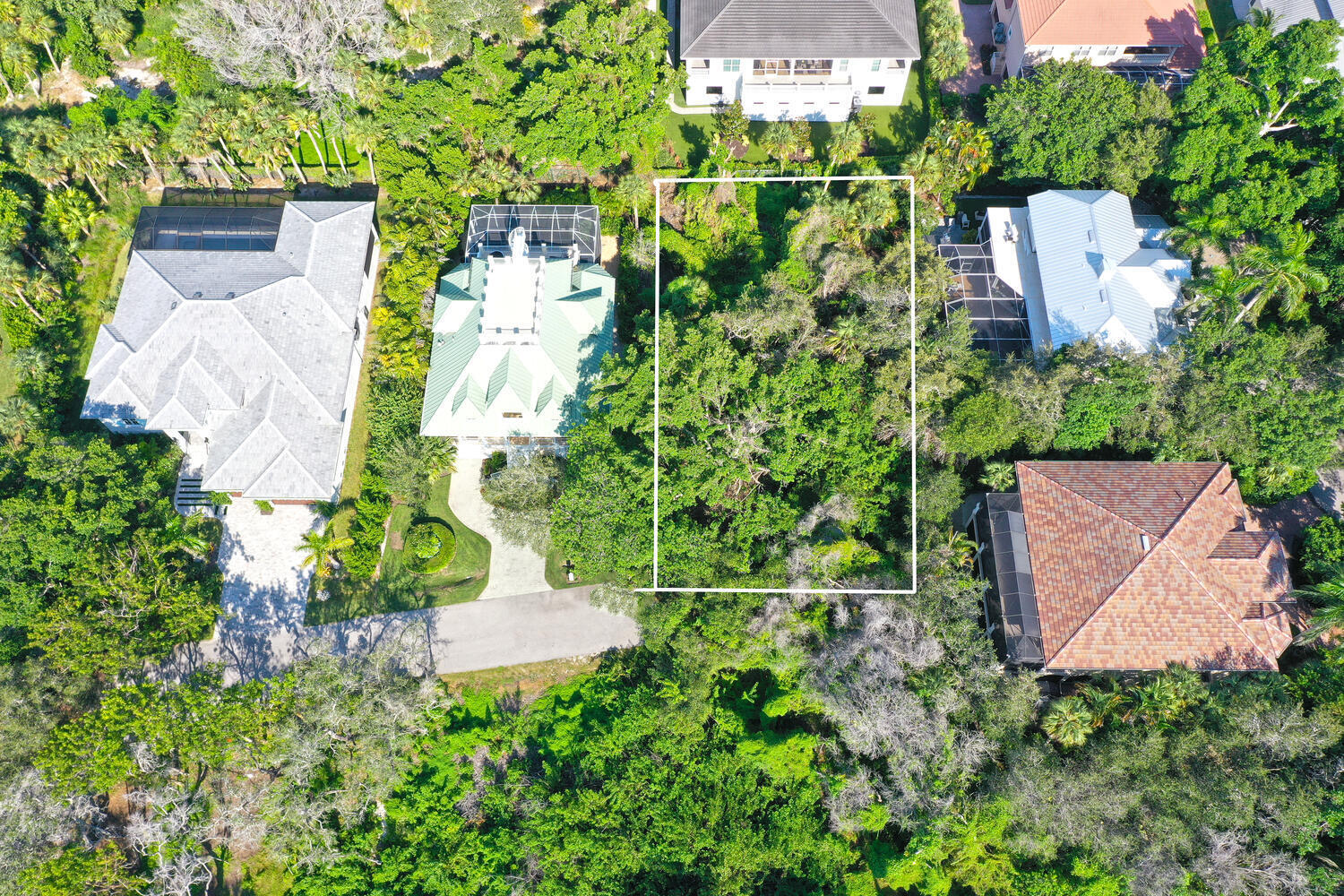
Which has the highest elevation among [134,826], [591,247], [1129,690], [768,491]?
[591,247]

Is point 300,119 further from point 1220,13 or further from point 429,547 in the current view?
point 1220,13

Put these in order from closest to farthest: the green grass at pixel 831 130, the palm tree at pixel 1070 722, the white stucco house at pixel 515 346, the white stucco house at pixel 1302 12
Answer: the palm tree at pixel 1070 722, the white stucco house at pixel 515 346, the white stucco house at pixel 1302 12, the green grass at pixel 831 130

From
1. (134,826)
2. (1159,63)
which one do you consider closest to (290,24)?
(134,826)

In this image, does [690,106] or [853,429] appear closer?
[853,429]

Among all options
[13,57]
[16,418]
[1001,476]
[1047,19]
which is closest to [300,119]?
[13,57]

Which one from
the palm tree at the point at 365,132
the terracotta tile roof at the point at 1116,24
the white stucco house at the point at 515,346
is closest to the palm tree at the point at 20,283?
Answer: the palm tree at the point at 365,132

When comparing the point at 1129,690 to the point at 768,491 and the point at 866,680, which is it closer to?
the point at 866,680

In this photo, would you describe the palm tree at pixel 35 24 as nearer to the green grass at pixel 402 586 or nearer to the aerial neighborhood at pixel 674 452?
the aerial neighborhood at pixel 674 452
